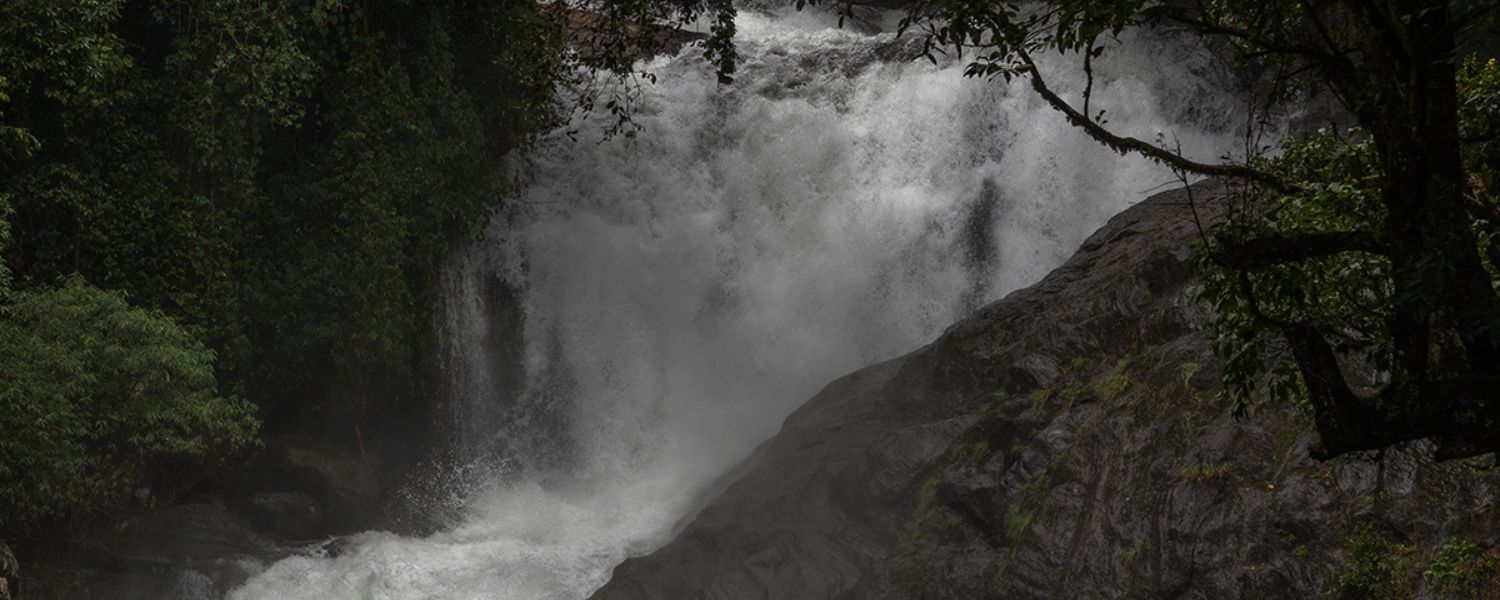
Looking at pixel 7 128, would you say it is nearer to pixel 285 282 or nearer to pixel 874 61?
pixel 285 282

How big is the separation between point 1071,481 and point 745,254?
31.2 ft

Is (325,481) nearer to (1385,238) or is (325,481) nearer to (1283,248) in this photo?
(1283,248)

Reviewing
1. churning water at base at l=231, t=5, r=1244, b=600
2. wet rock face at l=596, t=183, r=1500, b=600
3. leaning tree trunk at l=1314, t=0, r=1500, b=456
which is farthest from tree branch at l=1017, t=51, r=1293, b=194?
churning water at base at l=231, t=5, r=1244, b=600

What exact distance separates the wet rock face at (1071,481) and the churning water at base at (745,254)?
3593mm

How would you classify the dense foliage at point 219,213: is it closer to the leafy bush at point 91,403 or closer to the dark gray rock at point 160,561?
the leafy bush at point 91,403

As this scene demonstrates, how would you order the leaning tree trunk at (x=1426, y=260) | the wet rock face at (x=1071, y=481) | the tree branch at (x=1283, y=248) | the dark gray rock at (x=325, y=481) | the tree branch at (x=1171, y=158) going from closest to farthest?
the leaning tree trunk at (x=1426, y=260) → the tree branch at (x=1283, y=248) → the tree branch at (x=1171, y=158) → the wet rock face at (x=1071, y=481) → the dark gray rock at (x=325, y=481)

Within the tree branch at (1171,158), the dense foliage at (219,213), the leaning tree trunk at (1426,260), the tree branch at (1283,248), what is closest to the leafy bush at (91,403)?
the dense foliage at (219,213)

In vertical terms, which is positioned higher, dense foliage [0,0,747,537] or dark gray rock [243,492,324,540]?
dense foliage [0,0,747,537]

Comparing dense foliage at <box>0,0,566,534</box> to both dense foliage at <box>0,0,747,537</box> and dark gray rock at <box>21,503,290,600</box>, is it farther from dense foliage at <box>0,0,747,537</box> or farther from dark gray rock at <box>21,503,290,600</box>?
dark gray rock at <box>21,503,290,600</box>

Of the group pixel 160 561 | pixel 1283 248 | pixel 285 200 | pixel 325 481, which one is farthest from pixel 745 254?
pixel 1283 248

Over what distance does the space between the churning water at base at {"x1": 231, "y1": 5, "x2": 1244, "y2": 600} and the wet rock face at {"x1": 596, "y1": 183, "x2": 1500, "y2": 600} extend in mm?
3593

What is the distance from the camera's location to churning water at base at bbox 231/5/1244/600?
1886 cm

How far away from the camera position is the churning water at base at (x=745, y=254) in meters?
18.9

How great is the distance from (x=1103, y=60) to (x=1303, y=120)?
3.31 meters
